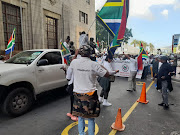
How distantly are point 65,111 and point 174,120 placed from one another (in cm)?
322

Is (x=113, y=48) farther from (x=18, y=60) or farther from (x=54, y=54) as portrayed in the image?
(x=18, y=60)

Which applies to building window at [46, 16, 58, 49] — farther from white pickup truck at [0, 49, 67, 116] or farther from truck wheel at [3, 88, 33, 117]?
truck wheel at [3, 88, 33, 117]

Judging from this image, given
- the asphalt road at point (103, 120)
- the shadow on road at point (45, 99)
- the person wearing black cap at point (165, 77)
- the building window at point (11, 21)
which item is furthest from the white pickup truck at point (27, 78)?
the building window at point (11, 21)

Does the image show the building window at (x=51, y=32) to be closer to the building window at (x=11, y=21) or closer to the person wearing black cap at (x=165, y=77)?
the building window at (x=11, y=21)

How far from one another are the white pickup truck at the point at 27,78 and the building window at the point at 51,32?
1070 cm

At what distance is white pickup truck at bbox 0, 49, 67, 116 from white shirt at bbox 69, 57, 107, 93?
2.16 meters

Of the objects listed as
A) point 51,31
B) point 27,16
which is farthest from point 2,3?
point 51,31

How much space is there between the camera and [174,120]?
3943mm

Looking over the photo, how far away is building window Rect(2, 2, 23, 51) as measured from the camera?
11.4 meters

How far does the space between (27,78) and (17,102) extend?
743 mm

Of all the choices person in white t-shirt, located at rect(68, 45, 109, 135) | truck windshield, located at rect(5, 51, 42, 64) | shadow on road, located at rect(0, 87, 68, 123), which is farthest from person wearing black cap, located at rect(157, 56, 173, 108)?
truck windshield, located at rect(5, 51, 42, 64)

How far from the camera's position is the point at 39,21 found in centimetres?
1381

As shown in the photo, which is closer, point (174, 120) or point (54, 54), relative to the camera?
point (174, 120)

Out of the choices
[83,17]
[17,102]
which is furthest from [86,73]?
[83,17]
